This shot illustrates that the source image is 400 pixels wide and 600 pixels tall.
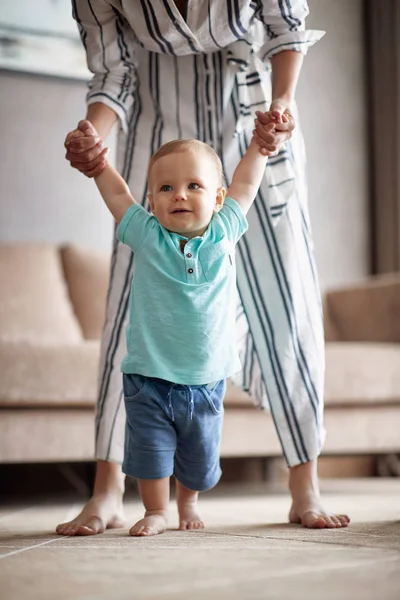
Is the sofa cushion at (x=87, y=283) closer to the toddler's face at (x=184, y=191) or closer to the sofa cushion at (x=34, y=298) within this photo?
the sofa cushion at (x=34, y=298)

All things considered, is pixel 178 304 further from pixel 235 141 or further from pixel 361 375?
pixel 361 375

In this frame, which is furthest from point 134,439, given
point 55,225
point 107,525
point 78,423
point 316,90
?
point 316,90

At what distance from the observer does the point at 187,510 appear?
56.3 inches

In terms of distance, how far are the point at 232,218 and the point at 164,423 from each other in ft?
1.15

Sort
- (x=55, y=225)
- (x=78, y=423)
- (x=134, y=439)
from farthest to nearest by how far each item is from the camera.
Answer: (x=55, y=225)
(x=78, y=423)
(x=134, y=439)

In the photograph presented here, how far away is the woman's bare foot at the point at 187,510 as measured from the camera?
55.5 inches

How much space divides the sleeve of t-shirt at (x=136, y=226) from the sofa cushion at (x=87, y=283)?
49.1 inches

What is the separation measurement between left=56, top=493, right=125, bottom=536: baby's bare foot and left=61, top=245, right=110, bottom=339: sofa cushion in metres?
1.11

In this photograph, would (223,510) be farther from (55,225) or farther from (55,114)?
(55,114)

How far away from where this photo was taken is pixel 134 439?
1.32 meters

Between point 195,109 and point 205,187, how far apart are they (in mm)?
313

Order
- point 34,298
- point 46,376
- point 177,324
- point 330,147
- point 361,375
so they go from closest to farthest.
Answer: point 177,324, point 46,376, point 361,375, point 34,298, point 330,147

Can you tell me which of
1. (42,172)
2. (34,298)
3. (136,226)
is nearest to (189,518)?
(136,226)

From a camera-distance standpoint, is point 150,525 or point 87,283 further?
point 87,283
